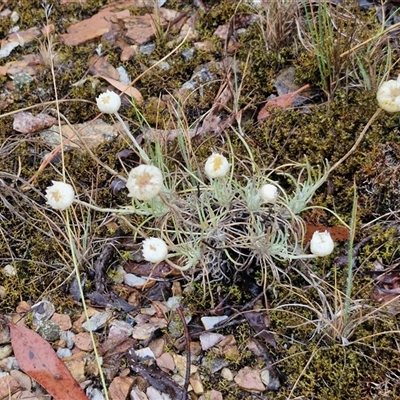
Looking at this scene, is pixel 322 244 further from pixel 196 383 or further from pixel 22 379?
pixel 22 379

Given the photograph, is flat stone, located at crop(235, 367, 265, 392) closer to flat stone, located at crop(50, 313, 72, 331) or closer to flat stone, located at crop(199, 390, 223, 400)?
flat stone, located at crop(199, 390, 223, 400)

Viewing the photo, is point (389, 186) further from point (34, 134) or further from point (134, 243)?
point (34, 134)

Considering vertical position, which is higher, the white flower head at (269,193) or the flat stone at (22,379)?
the white flower head at (269,193)

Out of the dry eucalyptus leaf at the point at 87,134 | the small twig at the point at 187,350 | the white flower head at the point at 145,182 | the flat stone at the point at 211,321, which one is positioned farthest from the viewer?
the dry eucalyptus leaf at the point at 87,134

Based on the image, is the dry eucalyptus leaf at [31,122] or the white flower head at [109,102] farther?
the dry eucalyptus leaf at [31,122]

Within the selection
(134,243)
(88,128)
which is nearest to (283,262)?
(134,243)

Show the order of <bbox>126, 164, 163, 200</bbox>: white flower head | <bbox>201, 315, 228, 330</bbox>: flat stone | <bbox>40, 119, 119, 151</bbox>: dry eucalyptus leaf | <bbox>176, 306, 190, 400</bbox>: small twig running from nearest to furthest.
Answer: <bbox>126, 164, 163, 200</bbox>: white flower head, <bbox>176, 306, 190, 400</bbox>: small twig, <bbox>201, 315, 228, 330</bbox>: flat stone, <bbox>40, 119, 119, 151</bbox>: dry eucalyptus leaf

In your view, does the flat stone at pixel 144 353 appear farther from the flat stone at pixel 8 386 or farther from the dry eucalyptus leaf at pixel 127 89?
the dry eucalyptus leaf at pixel 127 89

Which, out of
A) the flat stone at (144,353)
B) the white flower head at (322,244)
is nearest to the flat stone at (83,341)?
the flat stone at (144,353)

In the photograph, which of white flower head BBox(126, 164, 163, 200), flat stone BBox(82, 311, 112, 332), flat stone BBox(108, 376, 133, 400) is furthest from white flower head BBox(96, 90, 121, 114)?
flat stone BBox(108, 376, 133, 400)
